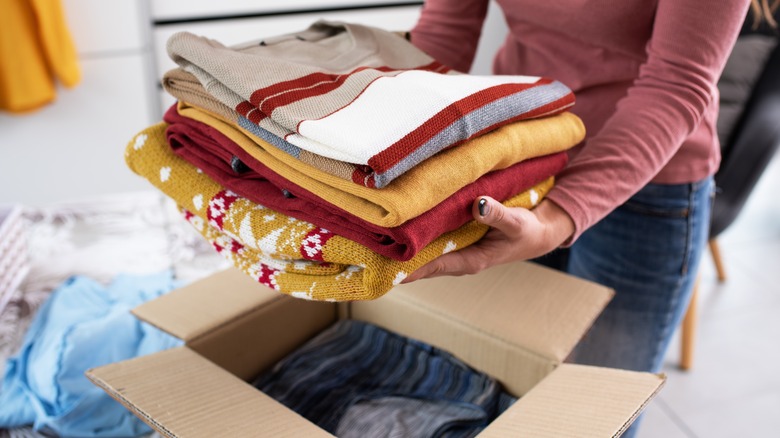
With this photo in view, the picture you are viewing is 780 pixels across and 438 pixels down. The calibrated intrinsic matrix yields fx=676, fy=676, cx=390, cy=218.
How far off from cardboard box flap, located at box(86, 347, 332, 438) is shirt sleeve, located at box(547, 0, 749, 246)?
0.33m

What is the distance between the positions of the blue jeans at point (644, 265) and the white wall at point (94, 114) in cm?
144

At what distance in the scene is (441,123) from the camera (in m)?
0.51

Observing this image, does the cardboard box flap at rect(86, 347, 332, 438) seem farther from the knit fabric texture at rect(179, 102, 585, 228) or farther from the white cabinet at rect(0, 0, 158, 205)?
the white cabinet at rect(0, 0, 158, 205)

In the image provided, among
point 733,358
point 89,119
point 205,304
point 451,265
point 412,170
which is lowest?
point 733,358

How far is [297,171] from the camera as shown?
0.54 m

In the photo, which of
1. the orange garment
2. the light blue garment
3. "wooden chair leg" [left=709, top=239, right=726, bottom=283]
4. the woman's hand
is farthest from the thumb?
the orange garment

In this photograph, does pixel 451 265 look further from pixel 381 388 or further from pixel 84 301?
pixel 84 301

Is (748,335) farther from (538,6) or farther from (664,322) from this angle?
(538,6)

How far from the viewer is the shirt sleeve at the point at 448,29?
0.88m

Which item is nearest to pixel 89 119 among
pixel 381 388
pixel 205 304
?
pixel 205 304

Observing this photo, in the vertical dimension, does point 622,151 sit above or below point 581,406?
above

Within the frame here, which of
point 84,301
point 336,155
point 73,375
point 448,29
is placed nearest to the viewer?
point 336,155

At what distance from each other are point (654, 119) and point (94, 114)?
5.61 feet

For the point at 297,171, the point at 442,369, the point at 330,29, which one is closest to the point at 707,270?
the point at 442,369
